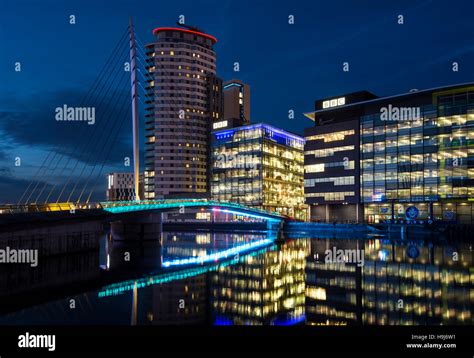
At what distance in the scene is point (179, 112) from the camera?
509 feet

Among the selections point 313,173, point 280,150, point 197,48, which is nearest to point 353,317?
point 313,173

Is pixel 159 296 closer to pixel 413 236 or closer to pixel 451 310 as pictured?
pixel 451 310

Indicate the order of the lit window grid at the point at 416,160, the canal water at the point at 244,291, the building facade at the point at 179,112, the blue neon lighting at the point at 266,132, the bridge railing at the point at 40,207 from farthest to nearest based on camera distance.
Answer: the building facade at the point at 179,112 → the blue neon lighting at the point at 266,132 → the lit window grid at the point at 416,160 → the bridge railing at the point at 40,207 → the canal water at the point at 244,291

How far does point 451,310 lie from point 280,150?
120773 mm

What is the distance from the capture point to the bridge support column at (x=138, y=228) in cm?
6975

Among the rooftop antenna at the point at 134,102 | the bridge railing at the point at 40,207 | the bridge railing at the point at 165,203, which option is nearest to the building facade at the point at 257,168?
the bridge railing at the point at 165,203

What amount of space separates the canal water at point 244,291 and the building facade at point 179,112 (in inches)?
4502

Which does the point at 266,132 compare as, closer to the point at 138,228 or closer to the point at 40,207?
the point at 138,228

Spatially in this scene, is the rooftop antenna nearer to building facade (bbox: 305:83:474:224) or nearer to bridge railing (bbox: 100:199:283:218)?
bridge railing (bbox: 100:199:283:218)

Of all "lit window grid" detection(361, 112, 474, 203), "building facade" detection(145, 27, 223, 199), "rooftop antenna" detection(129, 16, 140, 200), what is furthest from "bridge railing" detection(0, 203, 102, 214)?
"building facade" detection(145, 27, 223, 199)

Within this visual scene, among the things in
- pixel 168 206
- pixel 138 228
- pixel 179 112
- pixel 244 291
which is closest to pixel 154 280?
pixel 244 291

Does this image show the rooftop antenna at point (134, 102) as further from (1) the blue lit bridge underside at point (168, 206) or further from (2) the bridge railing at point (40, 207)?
(2) the bridge railing at point (40, 207)

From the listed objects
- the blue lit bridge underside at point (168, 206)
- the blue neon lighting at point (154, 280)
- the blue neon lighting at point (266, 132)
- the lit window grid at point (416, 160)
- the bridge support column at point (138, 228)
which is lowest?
the blue neon lighting at point (154, 280)

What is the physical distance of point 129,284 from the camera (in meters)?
30.5
